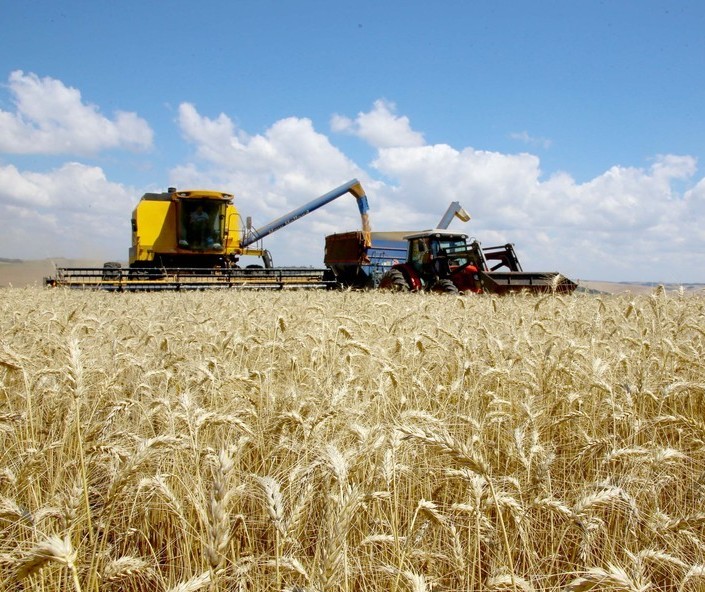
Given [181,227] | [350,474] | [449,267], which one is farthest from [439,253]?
[350,474]

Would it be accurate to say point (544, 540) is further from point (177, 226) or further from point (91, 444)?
point (177, 226)

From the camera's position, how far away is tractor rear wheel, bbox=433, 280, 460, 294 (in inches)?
462

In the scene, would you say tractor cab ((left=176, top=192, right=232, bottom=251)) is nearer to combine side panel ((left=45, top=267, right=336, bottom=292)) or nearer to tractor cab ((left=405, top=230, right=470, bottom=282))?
combine side panel ((left=45, top=267, right=336, bottom=292))

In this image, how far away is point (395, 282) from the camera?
13227mm

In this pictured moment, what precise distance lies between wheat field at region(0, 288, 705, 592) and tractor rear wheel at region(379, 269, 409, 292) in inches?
367

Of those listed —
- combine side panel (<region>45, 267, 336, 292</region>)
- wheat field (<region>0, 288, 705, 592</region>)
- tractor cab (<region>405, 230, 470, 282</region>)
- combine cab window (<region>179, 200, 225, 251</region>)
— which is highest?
combine cab window (<region>179, 200, 225, 251</region>)

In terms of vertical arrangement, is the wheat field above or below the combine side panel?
below

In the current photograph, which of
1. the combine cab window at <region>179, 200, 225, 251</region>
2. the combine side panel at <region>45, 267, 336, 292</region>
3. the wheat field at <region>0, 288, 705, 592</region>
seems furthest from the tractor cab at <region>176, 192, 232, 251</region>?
the wheat field at <region>0, 288, 705, 592</region>

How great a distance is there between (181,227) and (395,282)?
7258mm

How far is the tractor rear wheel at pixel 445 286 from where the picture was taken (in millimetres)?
11734

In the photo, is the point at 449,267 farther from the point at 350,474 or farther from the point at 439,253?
the point at 350,474

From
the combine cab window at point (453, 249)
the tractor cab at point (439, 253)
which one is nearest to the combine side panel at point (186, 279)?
the tractor cab at point (439, 253)

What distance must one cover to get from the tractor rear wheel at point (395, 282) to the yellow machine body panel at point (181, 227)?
5859 mm

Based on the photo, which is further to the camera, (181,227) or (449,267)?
(181,227)
